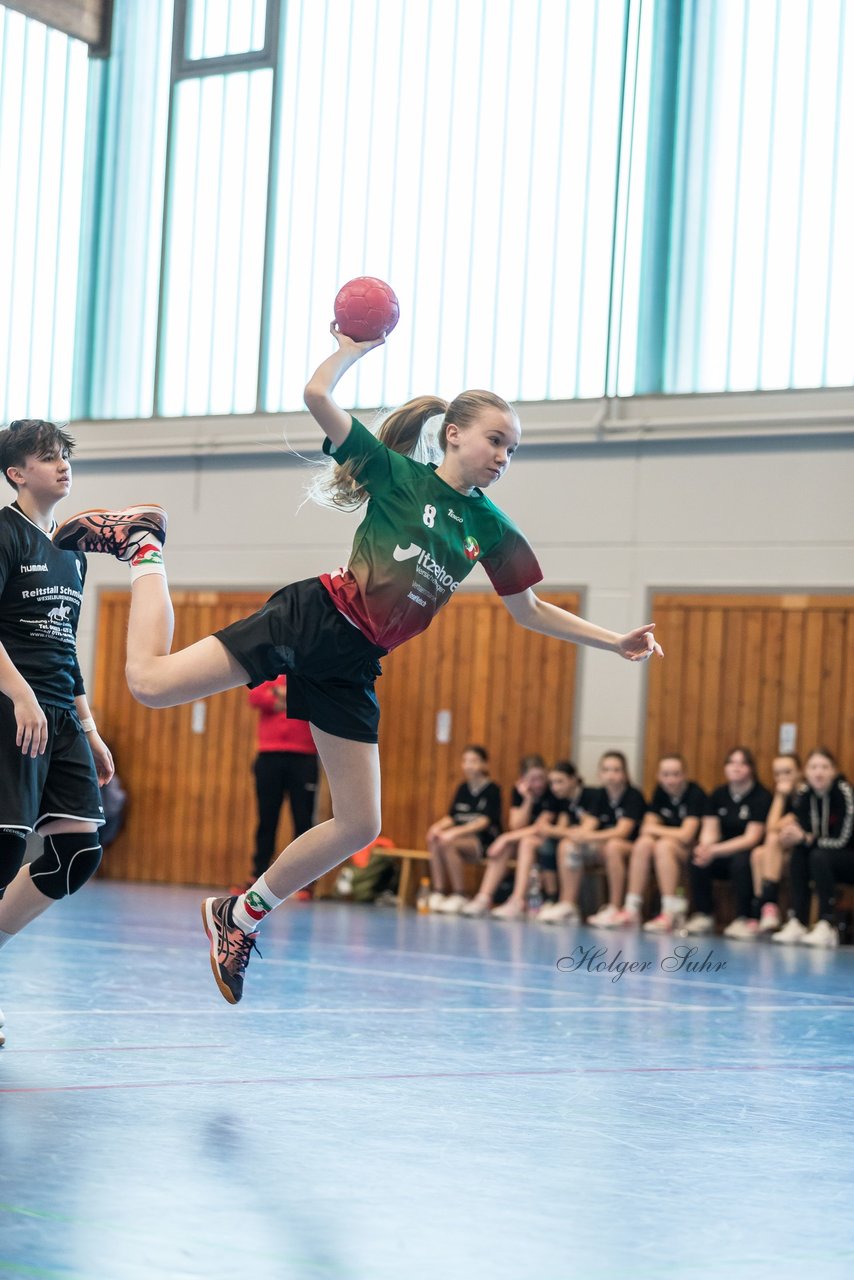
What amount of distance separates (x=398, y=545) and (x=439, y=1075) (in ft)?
4.62

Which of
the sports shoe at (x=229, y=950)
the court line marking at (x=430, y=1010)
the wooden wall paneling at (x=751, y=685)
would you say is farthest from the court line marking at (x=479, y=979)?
the wooden wall paneling at (x=751, y=685)

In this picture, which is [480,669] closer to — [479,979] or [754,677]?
[754,677]

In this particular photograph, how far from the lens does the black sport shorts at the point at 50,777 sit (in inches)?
158

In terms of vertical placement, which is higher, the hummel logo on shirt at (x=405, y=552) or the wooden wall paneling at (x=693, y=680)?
the hummel logo on shirt at (x=405, y=552)

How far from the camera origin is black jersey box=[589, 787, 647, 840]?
37.7ft

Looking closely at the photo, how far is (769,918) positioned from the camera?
10719 mm

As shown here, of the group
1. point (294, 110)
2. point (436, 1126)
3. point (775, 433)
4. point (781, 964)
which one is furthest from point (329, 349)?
point (436, 1126)

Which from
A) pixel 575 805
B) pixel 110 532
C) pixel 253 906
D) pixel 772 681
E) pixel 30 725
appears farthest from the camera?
pixel 772 681

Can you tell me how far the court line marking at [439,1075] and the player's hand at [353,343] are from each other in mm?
1862

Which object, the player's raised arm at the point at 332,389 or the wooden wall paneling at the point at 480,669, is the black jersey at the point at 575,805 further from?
the player's raised arm at the point at 332,389

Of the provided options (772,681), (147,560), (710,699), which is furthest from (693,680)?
(147,560)

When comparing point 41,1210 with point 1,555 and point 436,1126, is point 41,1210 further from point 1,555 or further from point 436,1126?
point 1,555

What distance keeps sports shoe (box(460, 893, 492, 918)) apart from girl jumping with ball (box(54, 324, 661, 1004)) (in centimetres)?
741

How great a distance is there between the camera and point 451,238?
13.4 metres
